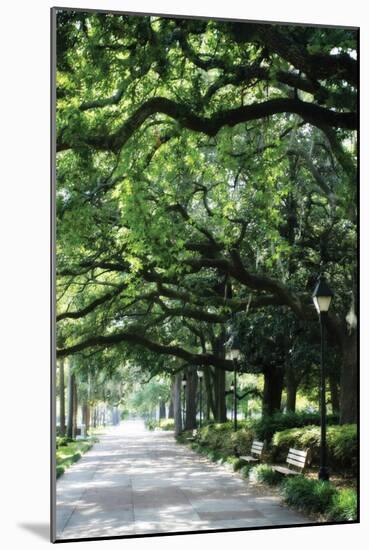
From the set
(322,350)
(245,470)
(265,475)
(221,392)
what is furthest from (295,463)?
(322,350)

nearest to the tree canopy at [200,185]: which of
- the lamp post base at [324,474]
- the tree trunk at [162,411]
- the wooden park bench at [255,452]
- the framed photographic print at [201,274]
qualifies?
the framed photographic print at [201,274]

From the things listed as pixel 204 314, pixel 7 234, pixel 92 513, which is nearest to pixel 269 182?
pixel 204 314

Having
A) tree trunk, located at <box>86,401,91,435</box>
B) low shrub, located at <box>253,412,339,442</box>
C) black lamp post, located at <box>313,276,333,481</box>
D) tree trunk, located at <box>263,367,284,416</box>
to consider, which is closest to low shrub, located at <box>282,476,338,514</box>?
black lamp post, located at <box>313,276,333,481</box>

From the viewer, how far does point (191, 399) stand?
9.74m

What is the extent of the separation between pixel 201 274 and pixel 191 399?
1498 mm

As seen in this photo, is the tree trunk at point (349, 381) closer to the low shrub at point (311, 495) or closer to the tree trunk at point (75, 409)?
the low shrub at point (311, 495)

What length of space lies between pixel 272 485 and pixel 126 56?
15.3ft

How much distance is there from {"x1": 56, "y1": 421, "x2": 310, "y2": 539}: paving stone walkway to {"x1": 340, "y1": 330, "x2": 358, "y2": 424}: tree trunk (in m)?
1.20

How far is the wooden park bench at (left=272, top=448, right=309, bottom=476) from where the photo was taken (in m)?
9.12

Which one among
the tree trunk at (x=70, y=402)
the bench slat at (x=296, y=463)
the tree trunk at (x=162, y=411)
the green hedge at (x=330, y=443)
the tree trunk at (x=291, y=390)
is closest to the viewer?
the tree trunk at (x=70, y=402)

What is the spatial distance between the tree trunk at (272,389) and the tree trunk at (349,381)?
0.89 metres

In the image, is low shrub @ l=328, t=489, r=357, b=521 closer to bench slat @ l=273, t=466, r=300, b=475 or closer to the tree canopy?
bench slat @ l=273, t=466, r=300, b=475

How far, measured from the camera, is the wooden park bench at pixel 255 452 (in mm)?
9312

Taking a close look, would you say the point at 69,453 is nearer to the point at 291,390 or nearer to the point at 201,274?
the point at 201,274
